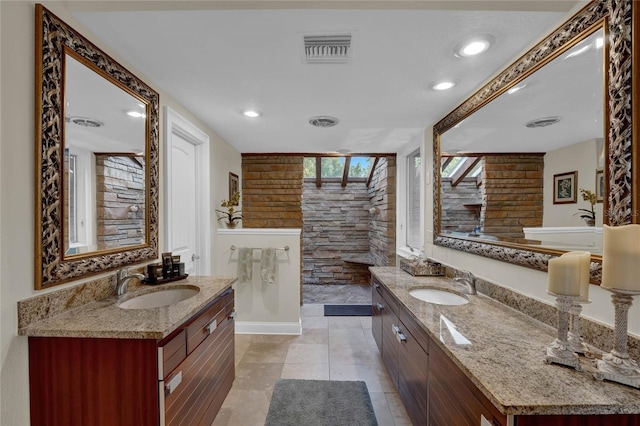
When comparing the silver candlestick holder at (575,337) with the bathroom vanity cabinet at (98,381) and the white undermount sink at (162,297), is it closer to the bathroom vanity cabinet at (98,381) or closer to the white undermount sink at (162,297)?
the bathroom vanity cabinet at (98,381)

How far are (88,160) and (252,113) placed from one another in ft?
4.27

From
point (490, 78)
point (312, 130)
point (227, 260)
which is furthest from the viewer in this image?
point (227, 260)

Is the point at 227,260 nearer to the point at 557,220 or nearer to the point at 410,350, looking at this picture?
the point at 410,350

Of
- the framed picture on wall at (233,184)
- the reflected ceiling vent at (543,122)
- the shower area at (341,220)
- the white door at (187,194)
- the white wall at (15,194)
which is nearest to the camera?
the white wall at (15,194)

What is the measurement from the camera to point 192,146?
2.65m

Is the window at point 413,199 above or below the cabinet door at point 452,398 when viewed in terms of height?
above

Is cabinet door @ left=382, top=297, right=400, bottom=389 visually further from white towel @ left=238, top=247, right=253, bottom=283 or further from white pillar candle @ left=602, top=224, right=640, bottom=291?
white towel @ left=238, top=247, right=253, bottom=283

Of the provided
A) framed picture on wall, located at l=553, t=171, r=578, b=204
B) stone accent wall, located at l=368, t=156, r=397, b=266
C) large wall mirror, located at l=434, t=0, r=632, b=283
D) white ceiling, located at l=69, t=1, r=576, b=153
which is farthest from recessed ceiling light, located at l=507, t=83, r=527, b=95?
stone accent wall, located at l=368, t=156, r=397, b=266

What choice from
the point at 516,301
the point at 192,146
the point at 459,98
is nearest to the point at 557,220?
the point at 516,301

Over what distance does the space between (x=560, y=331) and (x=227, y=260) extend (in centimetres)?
283

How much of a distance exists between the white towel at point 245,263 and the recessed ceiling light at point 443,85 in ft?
7.54

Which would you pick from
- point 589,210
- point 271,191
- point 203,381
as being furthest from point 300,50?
point 271,191

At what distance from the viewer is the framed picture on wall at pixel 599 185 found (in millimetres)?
1026

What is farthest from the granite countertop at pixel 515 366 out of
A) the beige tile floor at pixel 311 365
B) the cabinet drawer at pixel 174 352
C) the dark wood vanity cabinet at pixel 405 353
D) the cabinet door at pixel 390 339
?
the cabinet drawer at pixel 174 352
